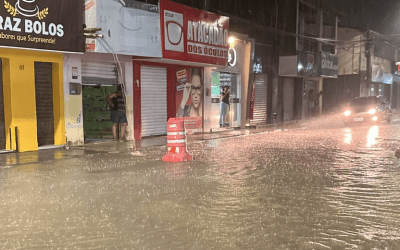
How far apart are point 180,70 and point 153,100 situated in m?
2.22

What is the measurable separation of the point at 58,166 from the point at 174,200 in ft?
15.5

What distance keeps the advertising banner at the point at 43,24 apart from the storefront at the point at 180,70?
3539mm

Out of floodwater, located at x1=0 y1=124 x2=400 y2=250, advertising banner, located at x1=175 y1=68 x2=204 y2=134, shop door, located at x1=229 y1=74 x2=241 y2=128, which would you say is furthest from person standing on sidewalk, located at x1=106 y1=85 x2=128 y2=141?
shop door, located at x1=229 y1=74 x2=241 y2=128

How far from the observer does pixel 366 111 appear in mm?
23281

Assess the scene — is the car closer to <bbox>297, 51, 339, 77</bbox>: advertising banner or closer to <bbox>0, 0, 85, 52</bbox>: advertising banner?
<bbox>297, 51, 339, 77</bbox>: advertising banner

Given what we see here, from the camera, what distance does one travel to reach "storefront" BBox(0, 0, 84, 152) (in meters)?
11.6

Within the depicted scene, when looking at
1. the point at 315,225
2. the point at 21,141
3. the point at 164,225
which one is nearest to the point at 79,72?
the point at 21,141

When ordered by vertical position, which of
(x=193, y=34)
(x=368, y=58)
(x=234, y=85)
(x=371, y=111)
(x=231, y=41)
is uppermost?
(x=368, y=58)

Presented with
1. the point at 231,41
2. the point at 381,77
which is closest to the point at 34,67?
the point at 231,41

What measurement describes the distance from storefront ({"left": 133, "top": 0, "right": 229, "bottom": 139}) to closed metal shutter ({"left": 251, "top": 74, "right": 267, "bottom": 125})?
5332mm

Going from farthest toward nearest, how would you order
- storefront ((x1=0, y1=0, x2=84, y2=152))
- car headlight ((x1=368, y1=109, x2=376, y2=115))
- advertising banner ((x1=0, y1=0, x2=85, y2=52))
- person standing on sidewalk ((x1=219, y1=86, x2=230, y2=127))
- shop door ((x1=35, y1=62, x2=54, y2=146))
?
Result: car headlight ((x1=368, y1=109, x2=376, y2=115)), person standing on sidewalk ((x1=219, y1=86, x2=230, y2=127)), shop door ((x1=35, y1=62, x2=54, y2=146)), storefront ((x1=0, y1=0, x2=84, y2=152)), advertising banner ((x1=0, y1=0, x2=85, y2=52))

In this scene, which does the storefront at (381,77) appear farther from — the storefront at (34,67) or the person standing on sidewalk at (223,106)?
the storefront at (34,67)

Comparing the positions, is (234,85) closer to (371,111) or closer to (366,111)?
(366,111)

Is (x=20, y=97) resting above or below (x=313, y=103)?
above
